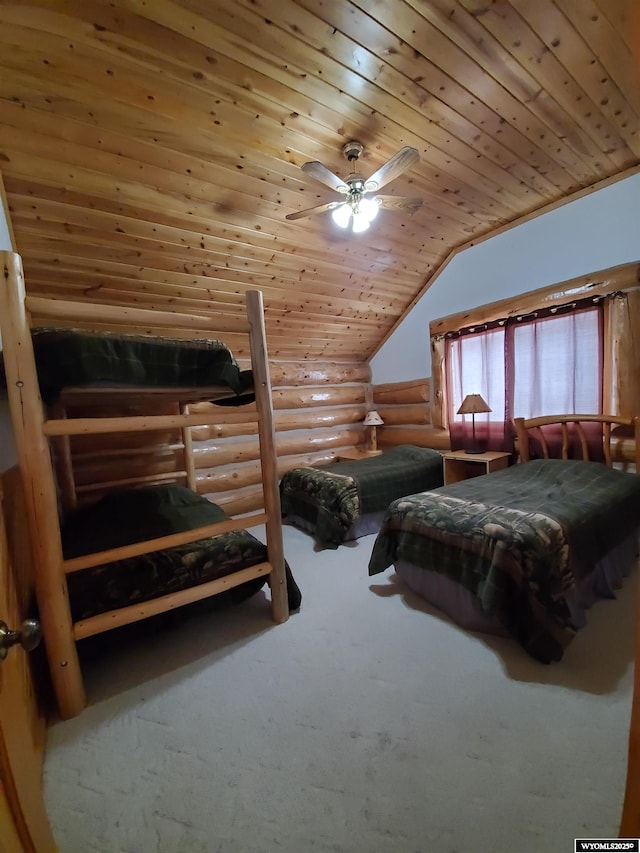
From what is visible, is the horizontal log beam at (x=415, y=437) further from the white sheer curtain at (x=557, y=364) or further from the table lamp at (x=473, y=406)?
the white sheer curtain at (x=557, y=364)

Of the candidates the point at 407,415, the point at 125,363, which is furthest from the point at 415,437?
the point at 125,363

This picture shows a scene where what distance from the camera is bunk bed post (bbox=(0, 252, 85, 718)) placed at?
4.15 ft

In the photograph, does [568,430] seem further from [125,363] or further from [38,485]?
[38,485]

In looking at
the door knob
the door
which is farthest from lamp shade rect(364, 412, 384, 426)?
the door knob

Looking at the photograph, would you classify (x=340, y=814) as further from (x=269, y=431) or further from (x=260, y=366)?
(x=260, y=366)

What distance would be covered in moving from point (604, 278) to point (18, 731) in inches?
154

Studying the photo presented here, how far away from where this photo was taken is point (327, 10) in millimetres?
1461

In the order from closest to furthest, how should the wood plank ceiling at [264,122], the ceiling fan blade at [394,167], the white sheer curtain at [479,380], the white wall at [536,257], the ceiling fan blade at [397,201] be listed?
1. the wood plank ceiling at [264,122]
2. the ceiling fan blade at [394,167]
3. the ceiling fan blade at [397,201]
4. the white wall at [536,257]
5. the white sheer curtain at [479,380]

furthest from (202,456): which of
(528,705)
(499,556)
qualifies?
(528,705)

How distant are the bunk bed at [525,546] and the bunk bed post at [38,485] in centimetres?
161

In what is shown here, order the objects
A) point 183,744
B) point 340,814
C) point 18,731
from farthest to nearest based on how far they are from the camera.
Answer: point 183,744, point 340,814, point 18,731

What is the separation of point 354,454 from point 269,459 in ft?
8.86

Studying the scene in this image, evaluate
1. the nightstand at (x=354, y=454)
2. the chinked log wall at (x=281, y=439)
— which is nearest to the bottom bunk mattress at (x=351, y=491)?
the nightstand at (x=354, y=454)

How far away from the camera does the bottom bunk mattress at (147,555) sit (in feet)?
5.22
